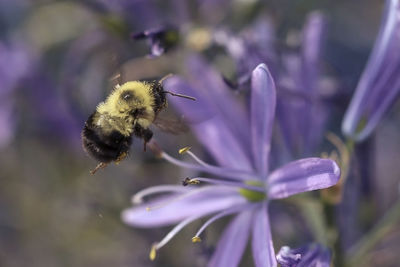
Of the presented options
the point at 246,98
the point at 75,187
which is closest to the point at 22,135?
the point at 75,187

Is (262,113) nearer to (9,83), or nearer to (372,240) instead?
(372,240)

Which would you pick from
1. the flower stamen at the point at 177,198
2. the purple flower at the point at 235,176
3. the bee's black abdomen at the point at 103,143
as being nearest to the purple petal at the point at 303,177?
the purple flower at the point at 235,176

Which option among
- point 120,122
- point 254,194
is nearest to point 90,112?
point 120,122

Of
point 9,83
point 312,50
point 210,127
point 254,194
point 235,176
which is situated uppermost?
point 9,83

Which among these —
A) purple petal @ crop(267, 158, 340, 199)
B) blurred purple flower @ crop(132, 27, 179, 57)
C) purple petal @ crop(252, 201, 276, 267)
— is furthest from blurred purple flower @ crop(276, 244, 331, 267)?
blurred purple flower @ crop(132, 27, 179, 57)

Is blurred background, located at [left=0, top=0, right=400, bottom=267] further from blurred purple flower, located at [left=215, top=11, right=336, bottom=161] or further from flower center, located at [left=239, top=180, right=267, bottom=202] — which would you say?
flower center, located at [left=239, top=180, right=267, bottom=202]

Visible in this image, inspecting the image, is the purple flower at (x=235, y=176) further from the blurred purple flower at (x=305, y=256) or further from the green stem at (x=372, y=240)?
the green stem at (x=372, y=240)
